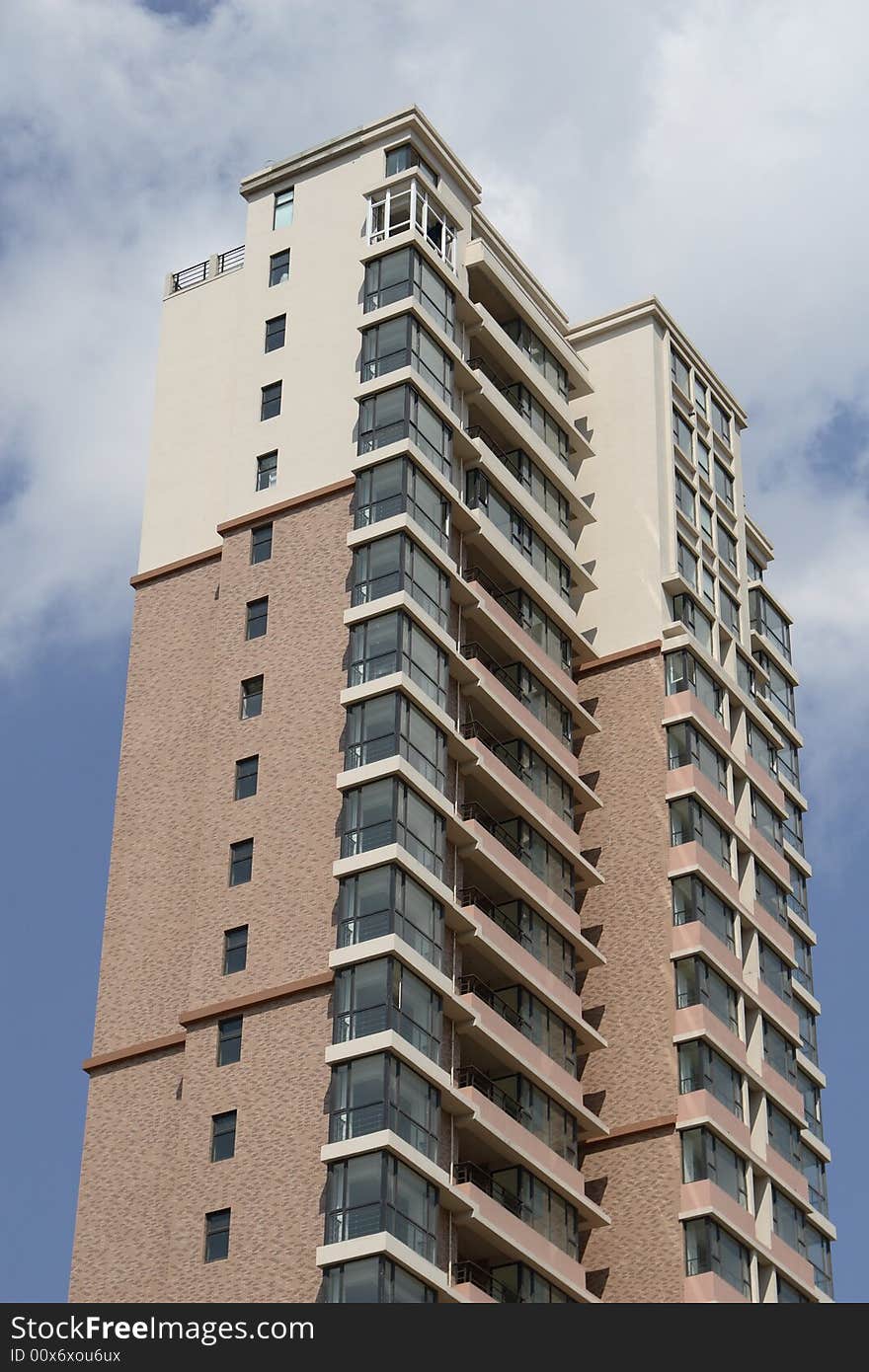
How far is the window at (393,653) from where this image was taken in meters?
71.9

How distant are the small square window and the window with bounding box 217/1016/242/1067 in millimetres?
30281

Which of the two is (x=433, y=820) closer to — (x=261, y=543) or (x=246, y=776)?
(x=246, y=776)

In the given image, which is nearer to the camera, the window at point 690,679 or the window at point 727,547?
the window at point 690,679

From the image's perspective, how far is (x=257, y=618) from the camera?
7719 centimetres

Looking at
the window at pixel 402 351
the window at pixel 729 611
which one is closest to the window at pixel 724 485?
the window at pixel 729 611

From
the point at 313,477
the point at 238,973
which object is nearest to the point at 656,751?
the point at 313,477

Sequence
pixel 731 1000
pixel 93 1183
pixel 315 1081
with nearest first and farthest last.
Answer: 1. pixel 315 1081
2. pixel 93 1183
3. pixel 731 1000

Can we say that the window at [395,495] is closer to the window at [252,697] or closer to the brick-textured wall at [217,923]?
the brick-textured wall at [217,923]

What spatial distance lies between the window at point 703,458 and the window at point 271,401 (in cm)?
2166

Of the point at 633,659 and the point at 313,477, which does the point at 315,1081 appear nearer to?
the point at 313,477

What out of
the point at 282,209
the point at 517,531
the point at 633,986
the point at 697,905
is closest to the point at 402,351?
the point at 517,531

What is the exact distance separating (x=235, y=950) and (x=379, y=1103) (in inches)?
330
